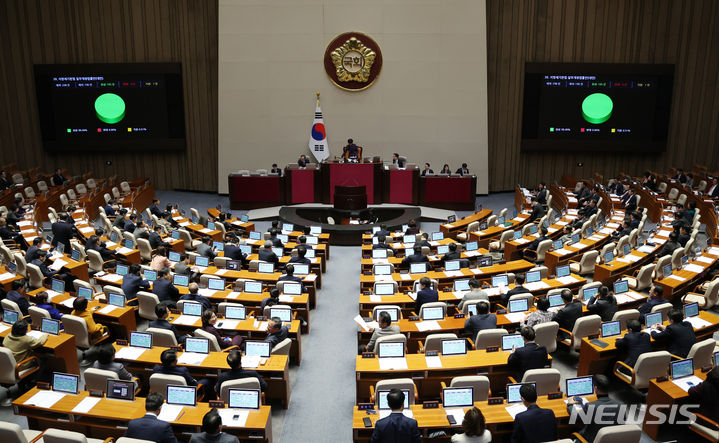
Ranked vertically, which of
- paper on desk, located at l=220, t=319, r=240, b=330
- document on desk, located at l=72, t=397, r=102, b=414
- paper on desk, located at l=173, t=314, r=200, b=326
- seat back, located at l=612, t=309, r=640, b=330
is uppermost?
seat back, located at l=612, t=309, r=640, b=330

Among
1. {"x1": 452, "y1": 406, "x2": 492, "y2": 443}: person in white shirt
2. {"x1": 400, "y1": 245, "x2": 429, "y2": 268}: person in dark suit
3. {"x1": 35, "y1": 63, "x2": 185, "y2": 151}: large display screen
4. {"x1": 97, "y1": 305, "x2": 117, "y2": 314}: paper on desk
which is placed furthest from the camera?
{"x1": 35, "y1": 63, "x2": 185, "y2": 151}: large display screen

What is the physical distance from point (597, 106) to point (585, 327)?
1608cm

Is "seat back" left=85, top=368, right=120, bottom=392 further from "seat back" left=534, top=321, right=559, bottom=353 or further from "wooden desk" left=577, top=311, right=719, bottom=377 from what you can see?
"wooden desk" left=577, top=311, right=719, bottom=377

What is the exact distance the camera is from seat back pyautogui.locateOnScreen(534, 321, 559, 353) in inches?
335

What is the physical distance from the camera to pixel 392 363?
25.1 ft

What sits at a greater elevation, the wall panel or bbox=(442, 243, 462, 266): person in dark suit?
the wall panel

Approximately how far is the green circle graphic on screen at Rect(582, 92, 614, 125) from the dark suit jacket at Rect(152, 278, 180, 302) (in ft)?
59.7

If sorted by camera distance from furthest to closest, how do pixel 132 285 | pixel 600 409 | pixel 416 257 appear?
pixel 416 257, pixel 132 285, pixel 600 409

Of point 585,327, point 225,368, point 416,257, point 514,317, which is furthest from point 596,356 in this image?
point 225,368

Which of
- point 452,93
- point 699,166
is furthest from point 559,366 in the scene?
point 699,166

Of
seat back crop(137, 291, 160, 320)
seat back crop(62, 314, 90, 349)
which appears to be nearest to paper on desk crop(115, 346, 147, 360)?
seat back crop(62, 314, 90, 349)

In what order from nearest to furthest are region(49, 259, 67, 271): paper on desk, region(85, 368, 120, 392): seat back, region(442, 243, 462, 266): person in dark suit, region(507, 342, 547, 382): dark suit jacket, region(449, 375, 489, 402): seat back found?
region(449, 375, 489, 402): seat back < region(85, 368, 120, 392): seat back < region(507, 342, 547, 382): dark suit jacket < region(49, 259, 67, 271): paper on desk < region(442, 243, 462, 266): person in dark suit

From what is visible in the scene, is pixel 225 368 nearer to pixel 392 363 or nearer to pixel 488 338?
pixel 392 363

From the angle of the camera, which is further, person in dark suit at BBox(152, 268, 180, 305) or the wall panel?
the wall panel
